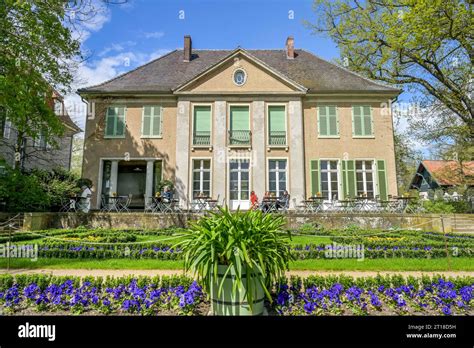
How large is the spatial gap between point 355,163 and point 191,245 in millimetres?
15473

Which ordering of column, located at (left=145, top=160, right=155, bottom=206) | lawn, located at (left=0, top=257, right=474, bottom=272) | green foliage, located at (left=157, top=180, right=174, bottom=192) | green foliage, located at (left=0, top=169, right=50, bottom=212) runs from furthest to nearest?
1. column, located at (left=145, top=160, right=155, bottom=206)
2. green foliage, located at (left=157, top=180, right=174, bottom=192)
3. green foliage, located at (left=0, top=169, right=50, bottom=212)
4. lawn, located at (left=0, top=257, right=474, bottom=272)

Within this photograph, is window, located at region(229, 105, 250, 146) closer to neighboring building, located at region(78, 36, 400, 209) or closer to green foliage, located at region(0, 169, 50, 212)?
neighboring building, located at region(78, 36, 400, 209)

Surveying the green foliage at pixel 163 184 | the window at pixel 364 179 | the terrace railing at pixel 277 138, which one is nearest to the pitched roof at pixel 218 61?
the terrace railing at pixel 277 138

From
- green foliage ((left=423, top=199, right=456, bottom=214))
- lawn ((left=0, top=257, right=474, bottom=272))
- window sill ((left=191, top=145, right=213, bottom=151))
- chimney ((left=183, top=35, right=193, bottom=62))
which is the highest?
chimney ((left=183, top=35, right=193, bottom=62))

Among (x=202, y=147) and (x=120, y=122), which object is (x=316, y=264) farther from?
(x=120, y=122)

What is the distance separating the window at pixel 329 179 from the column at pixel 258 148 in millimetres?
3443

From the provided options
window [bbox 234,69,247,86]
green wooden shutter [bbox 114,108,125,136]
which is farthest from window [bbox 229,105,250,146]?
green wooden shutter [bbox 114,108,125,136]

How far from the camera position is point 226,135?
16766 mm

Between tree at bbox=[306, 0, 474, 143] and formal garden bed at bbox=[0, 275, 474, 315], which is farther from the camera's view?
tree at bbox=[306, 0, 474, 143]

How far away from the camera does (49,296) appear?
367 centimetres

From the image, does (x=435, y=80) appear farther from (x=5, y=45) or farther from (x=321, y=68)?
(x=5, y=45)

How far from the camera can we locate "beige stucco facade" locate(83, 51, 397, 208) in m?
16.4

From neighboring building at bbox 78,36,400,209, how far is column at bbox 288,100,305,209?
2.3 inches
